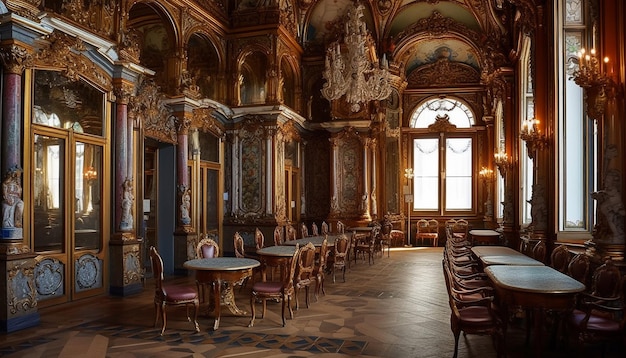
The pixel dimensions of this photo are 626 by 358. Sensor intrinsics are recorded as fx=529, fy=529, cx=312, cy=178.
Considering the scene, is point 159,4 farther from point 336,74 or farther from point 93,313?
point 93,313

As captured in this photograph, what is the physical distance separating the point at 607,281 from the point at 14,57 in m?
7.07

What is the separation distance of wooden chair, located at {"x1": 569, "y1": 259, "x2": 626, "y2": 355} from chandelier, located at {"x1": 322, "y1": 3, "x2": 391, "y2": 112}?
16.8 ft

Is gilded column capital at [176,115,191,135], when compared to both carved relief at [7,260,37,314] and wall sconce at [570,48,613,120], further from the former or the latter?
wall sconce at [570,48,613,120]

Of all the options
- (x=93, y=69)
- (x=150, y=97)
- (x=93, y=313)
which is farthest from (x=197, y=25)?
(x=93, y=313)

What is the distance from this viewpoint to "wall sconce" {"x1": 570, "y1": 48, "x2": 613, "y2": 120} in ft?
18.3

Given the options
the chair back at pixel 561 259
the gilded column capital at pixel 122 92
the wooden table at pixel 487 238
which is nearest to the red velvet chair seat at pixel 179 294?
the gilded column capital at pixel 122 92

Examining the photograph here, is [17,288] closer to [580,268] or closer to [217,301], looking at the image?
[217,301]

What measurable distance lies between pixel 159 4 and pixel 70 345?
23.3 feet

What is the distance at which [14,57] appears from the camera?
6.46 metres

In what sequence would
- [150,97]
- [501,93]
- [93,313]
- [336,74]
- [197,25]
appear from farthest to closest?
[501,93] → [197,25] → [150,97] → [336,74] → [93,313]

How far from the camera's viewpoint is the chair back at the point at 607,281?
5012 millimetres

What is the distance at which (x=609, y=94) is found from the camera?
5609 millimetres

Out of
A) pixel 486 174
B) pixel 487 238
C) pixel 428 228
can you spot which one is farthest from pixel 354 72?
pixel 428 228

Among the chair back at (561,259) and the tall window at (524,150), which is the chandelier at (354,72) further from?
the chair back at (561,259)
